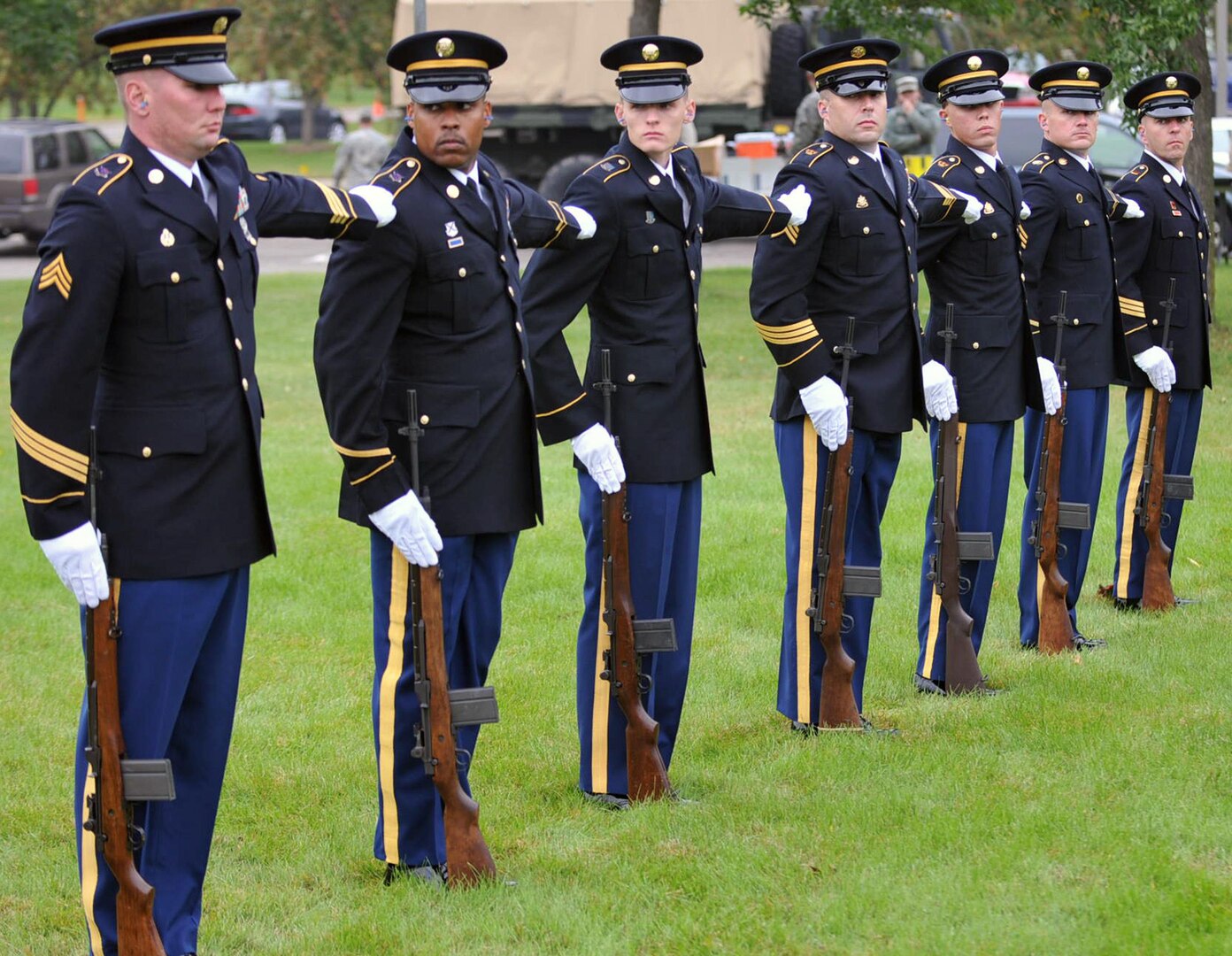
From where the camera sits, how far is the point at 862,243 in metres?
5.64

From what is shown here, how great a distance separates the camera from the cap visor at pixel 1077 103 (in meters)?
6.84

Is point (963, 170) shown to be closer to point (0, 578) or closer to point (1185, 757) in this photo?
point (1185, 757)

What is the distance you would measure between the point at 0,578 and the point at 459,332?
4599mm

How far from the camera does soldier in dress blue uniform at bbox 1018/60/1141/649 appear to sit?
6812 mm

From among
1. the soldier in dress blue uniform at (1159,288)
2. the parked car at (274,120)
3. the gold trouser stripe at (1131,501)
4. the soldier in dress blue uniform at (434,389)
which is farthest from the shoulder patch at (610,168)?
the parked car at (274,120)

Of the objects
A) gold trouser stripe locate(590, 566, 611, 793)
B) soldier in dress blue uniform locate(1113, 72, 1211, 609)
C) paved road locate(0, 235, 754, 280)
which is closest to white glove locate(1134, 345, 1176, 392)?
Answer: soldier in dress blue uniform locate(1113, 72, 1211, 609)

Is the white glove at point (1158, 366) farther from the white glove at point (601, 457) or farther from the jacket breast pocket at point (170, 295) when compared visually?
the jacket breast pocket at point (170, 295)

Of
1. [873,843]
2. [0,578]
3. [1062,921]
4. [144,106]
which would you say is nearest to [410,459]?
[144,106]

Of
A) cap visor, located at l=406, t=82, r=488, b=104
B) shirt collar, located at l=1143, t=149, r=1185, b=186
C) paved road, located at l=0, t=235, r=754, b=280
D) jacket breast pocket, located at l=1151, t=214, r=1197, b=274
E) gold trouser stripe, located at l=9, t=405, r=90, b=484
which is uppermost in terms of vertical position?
cap visor, located at l=406, t=82, r=488, b=104

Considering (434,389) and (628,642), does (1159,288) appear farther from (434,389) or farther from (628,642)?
(434,389)

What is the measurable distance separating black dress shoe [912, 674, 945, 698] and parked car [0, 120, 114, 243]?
1736cm

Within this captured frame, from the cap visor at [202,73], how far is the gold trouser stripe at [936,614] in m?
3.40

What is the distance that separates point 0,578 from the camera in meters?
8.22

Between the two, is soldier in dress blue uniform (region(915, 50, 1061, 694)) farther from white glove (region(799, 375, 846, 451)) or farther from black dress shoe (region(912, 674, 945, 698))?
white glove (region(799, 375, 846, 451))
